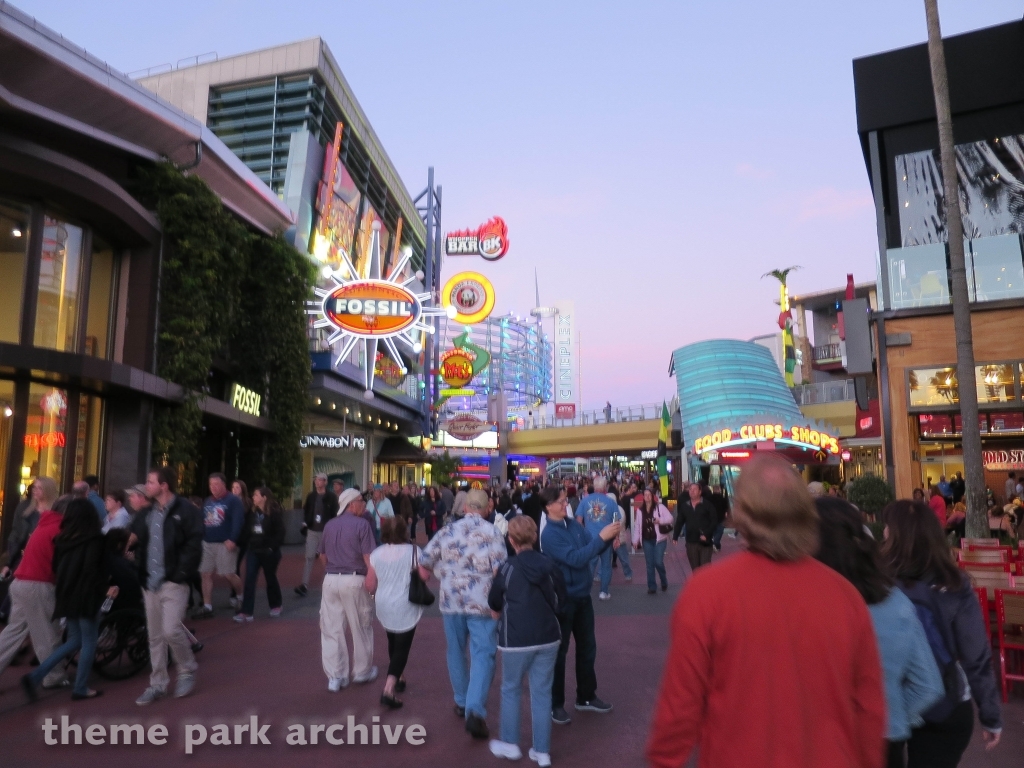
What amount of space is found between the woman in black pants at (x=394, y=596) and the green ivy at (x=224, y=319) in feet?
36.3

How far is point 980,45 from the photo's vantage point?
2059cm

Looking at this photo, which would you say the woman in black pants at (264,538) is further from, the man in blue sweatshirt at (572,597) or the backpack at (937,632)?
the backpack at (937,632)

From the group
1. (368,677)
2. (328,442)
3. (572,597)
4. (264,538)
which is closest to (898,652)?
(572,597)

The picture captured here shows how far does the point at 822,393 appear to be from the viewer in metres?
43.2

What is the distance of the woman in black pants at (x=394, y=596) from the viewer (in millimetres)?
6840

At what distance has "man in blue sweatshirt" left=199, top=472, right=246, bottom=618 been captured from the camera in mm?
11133

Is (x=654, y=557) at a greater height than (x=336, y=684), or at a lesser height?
greater

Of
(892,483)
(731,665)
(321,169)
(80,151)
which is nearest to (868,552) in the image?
(731,665)

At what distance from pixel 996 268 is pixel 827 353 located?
3788 centimetres

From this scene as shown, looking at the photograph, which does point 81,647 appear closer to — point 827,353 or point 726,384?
point 726,384

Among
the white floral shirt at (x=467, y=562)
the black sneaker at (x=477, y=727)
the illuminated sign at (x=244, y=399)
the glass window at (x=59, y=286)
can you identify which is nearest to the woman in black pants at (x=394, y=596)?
the white floral shirt at (x=467, y=562)

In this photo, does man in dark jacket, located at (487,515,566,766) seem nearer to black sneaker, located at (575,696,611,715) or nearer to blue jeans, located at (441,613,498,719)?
blue jeans, located at (441,613,498,719)

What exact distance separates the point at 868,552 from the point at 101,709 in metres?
6.22

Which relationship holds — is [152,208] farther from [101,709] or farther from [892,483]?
[892,483]
